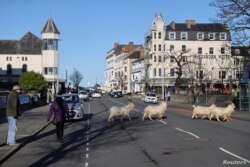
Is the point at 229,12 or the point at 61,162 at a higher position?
the point at 229,12

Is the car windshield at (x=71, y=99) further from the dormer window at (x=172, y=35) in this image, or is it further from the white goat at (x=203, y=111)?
the dormer window at (x=172, y=35)

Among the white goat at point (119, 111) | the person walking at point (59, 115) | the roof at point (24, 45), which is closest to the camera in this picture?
the person walking at point (59, 115)

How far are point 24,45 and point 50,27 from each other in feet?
58.8

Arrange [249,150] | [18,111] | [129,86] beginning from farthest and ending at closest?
1. [129,86]
2. [18,111]
3. [249,150]

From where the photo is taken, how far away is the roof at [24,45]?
405ft

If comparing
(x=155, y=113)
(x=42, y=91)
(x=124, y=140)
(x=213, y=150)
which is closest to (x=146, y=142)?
(x=124, y=140)

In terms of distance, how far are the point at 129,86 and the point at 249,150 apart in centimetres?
15668

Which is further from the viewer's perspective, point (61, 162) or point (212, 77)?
point (212, 77)

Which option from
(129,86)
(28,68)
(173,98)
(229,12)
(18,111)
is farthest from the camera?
(129,86)

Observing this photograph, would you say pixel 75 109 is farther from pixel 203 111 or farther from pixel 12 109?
pixel 12 109

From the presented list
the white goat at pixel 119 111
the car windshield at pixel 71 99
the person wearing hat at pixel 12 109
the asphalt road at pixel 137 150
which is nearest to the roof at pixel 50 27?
the car windshield at pixel 71 99

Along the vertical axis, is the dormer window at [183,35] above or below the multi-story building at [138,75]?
above

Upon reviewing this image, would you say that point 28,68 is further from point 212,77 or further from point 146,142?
point 146,142

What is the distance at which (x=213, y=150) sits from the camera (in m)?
15.9
